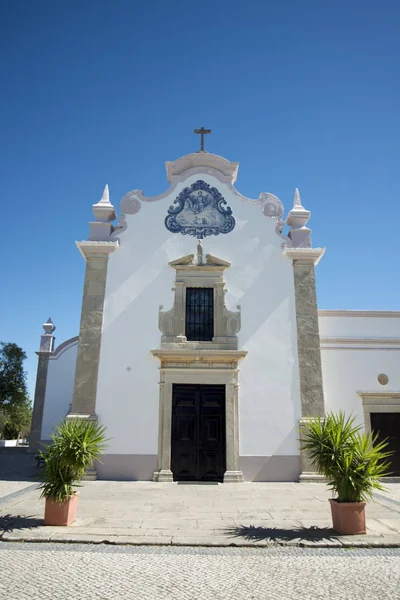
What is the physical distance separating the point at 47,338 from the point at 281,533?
1648cm

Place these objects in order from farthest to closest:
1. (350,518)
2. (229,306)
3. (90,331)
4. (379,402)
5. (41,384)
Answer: (41,384) → (229,306) → (379,402) → (90,331) → (350,518)

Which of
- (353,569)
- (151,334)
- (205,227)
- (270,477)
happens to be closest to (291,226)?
(205,227)

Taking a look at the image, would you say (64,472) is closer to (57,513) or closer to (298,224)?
(57,513)

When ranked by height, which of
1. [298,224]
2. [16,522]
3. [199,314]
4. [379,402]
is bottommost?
[16,522]

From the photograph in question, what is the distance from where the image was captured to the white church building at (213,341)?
10742mm

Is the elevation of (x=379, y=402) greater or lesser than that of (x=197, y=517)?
greater

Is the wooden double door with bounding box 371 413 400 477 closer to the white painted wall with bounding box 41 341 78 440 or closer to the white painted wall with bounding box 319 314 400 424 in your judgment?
the white painted wall with bounding box 319 314 400 424

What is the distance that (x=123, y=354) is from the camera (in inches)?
445

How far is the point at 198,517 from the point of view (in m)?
6.50

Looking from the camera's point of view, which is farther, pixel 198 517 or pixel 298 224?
pixel 298 224

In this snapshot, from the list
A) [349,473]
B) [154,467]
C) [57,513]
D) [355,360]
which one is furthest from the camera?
[355,360]

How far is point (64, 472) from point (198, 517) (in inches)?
85.1

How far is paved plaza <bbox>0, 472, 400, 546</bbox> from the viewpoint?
5.34 m

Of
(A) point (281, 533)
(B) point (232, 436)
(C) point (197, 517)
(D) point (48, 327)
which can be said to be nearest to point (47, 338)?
(D) point (48, 327)
